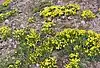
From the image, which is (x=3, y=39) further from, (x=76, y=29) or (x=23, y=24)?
(x=76, y=29)

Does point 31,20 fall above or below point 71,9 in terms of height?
below

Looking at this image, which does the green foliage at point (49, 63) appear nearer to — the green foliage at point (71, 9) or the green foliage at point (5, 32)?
the green foliage at point (5, 32)

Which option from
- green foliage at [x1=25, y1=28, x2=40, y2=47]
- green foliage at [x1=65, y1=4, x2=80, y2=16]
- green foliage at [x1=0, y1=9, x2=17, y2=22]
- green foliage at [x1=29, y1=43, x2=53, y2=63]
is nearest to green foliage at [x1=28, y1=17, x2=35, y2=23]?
green foliage at [x1=25, y1=28, x2=40, y2=47]

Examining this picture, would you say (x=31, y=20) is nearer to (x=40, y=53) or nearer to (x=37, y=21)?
(x=37, y=21)

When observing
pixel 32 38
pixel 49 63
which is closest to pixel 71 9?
pixel 32 38

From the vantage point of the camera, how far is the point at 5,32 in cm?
842

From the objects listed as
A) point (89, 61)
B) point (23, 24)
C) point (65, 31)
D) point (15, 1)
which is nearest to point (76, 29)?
point (65, 31)

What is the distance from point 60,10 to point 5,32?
5.78 feet

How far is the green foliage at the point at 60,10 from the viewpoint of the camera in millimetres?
8594

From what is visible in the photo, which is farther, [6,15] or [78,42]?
[6,15]

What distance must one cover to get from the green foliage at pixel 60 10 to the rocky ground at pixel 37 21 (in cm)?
16

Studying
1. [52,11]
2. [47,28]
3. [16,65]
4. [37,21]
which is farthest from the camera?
[52,11]

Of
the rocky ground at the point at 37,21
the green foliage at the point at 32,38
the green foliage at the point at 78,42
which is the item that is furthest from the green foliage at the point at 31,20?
the green foliage at the point at 78,42

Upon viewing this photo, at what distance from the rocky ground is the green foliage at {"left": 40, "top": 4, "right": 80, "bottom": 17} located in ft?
0.52
